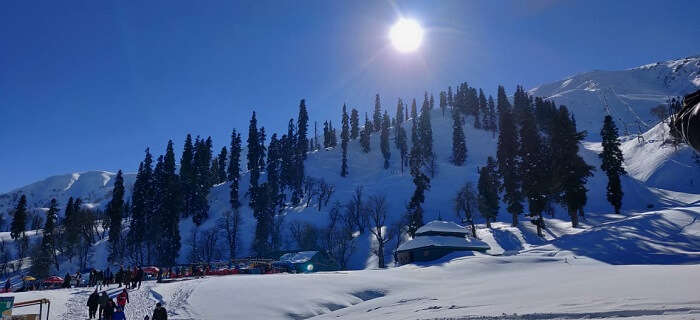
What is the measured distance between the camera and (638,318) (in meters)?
9.13

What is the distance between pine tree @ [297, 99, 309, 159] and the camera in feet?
336

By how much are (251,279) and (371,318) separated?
16.1 metres

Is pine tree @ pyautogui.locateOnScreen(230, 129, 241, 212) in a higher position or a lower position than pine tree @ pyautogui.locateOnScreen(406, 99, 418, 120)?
lower

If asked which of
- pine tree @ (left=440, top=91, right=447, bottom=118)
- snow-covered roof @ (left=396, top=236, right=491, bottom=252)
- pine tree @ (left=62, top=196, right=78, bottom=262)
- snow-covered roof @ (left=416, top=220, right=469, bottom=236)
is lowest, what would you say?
snow-covered roof @ (left=396, top=236, right=491, bottom=252)

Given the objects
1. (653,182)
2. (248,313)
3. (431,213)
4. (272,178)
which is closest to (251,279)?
(248,313)

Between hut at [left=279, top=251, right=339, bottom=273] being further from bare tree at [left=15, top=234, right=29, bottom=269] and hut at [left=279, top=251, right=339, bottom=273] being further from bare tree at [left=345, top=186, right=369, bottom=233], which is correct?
bare tree at [left=15, top=234, right=29, bottom=269]

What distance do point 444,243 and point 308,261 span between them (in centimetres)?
1649

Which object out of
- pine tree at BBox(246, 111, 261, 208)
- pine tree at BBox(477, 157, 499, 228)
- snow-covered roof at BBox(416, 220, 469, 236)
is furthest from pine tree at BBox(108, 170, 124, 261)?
pine tree at BBox(477, 157, 499, 228)

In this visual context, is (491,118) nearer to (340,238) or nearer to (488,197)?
(488,197)

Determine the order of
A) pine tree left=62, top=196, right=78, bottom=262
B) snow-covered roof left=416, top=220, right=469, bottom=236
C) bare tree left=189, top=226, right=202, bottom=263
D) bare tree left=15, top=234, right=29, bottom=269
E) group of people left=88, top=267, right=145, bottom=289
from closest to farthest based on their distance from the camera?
group of people left=88, top=267, right=145, bottom=289 < snow-covered roof left=416, top=220, right=469, bottom=236 < bare tree left=189, top=226, right=202, bottom=263 < pine tree left=62, top=196, right=78, bottom=262 < bare tree left=15, top=234, right=29, bottom=269

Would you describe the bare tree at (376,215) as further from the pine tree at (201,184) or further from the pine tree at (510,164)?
the pine tree at (201,184)

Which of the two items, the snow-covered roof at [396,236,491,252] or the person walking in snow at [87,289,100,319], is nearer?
the person walking in snow at [87,289,100,319]

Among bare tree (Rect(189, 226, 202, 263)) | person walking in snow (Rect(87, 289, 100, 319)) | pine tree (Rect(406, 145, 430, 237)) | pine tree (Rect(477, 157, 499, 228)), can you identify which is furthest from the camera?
bare tree (Rect(189, 226, 202, 263))

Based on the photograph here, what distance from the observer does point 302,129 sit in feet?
346
